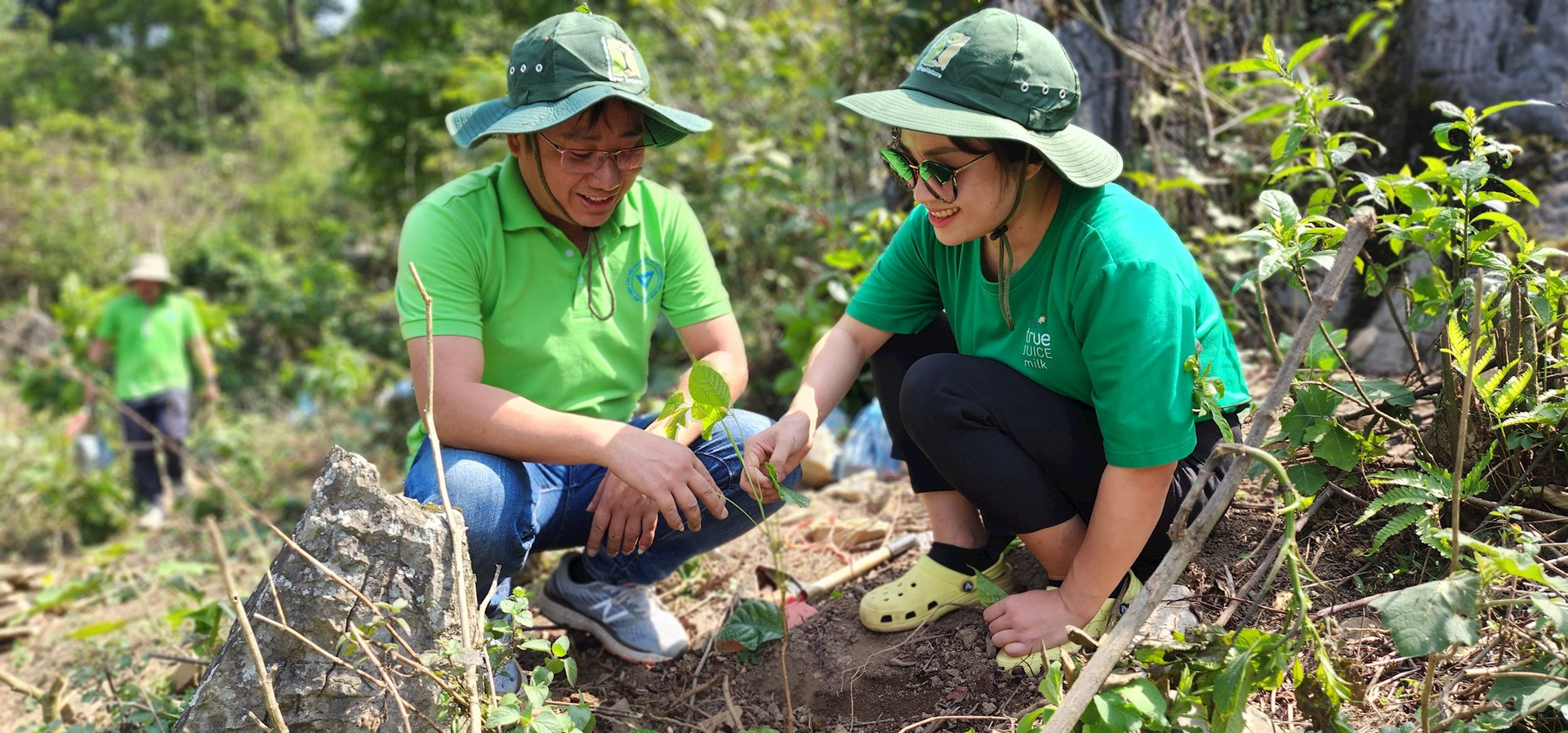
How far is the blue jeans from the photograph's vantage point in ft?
6.32

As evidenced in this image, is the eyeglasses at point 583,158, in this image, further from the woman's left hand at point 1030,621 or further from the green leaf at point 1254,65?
the green leaf at point 1254,65

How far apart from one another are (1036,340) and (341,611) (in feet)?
4.16

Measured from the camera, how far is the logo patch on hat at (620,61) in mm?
2051

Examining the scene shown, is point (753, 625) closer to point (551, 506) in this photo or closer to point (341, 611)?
point (551, 506)

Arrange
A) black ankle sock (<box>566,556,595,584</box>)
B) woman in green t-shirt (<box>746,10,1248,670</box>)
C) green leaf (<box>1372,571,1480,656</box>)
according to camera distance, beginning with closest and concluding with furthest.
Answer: green leaf (<box>1372,571,1480,656</box>) → woman in green t-shirt (<box>746,10,1248,670</box>) → black ankle sock (<box>566,556,595,584</box>)

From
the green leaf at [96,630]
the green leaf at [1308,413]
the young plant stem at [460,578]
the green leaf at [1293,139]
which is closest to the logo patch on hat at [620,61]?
the young plant stem at [460,578]

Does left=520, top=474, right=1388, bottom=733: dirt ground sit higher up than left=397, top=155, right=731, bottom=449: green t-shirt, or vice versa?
left=397, top=155, right=731, bottom=449: green t-shirt

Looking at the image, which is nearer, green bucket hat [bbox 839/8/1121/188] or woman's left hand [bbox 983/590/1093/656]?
green bucket hat [bbox 839/8/1121/188]

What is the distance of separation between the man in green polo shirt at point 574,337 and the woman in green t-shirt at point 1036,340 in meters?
0.32

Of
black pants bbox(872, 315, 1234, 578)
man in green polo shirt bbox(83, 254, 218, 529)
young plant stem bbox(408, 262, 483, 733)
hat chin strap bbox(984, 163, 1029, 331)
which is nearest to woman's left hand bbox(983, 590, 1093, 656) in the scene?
black pants bbox(872, 315, 1234, 578)

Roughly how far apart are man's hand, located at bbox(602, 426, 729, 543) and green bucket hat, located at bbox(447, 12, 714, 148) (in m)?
0.63

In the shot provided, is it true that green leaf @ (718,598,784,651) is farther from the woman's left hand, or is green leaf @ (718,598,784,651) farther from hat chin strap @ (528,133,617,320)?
hat chin strap @ (528,133,617,320)

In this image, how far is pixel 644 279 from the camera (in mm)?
2340

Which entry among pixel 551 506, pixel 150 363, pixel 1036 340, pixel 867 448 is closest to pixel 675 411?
pixel 551 506
